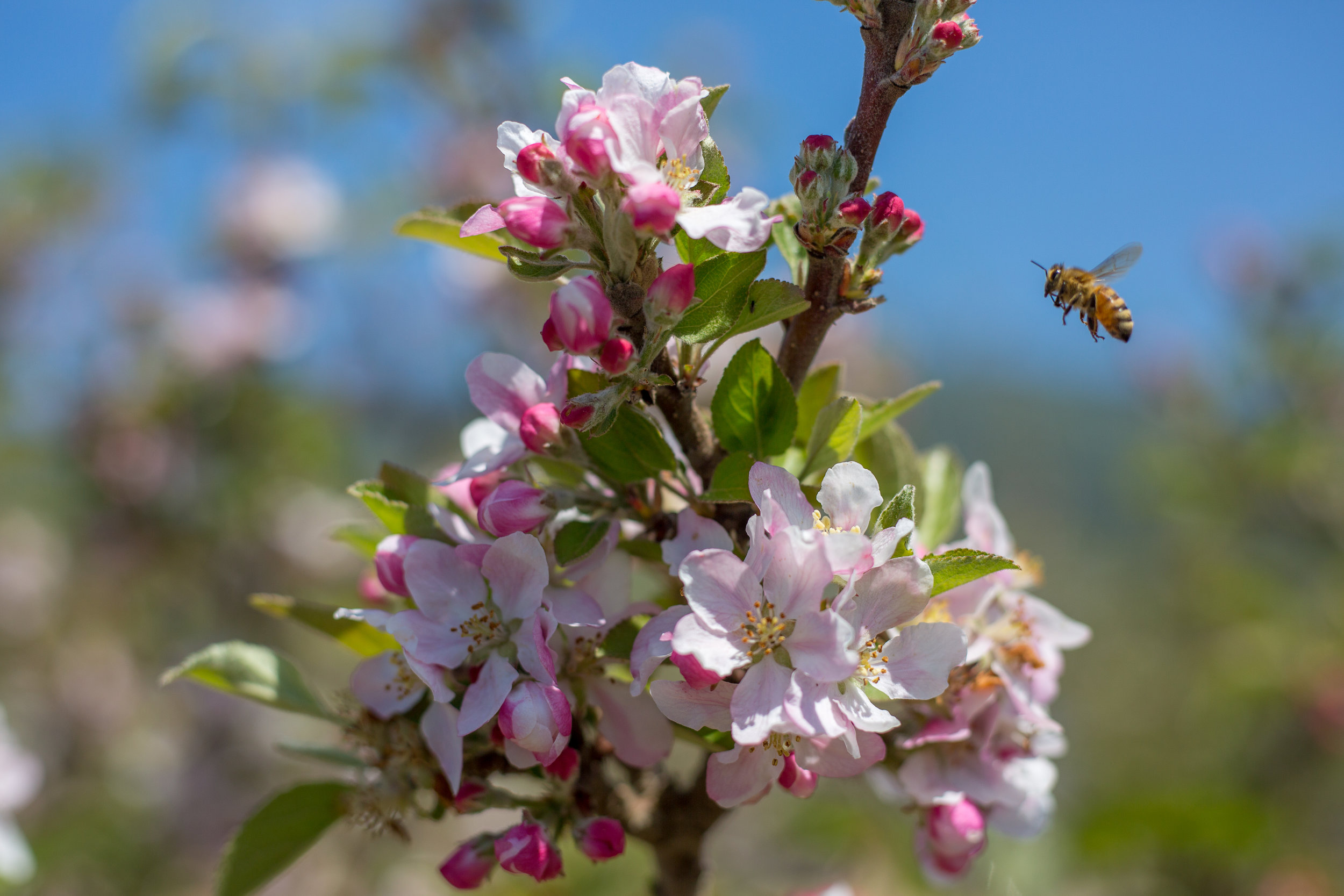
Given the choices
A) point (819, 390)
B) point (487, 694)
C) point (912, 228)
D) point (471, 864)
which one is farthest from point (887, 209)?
point (471, 864)

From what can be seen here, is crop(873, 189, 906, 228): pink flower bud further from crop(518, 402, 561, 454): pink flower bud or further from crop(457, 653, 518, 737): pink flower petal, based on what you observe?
crop(457, 653, 518, 737): pink flower petal

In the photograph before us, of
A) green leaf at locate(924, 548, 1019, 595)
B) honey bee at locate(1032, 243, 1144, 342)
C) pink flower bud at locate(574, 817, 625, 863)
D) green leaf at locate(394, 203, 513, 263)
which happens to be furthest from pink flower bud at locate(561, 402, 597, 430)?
honey bee at locate(1032, 243, 1144, 342)

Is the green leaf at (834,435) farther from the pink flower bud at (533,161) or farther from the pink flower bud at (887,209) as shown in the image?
the pink flower bud at (533,161)

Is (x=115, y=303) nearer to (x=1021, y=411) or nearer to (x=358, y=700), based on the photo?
(x=358, y=700)

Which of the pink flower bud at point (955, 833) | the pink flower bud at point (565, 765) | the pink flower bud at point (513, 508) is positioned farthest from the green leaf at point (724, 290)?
the pink flower bud at point (955, 833)

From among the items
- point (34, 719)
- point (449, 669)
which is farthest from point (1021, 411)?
point (449, 669)

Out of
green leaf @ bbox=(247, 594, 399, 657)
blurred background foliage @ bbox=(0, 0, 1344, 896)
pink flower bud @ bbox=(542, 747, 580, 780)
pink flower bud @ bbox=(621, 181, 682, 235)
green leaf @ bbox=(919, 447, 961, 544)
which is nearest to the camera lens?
pink flower bud @ bbox=(621, 181, 682, 235)
